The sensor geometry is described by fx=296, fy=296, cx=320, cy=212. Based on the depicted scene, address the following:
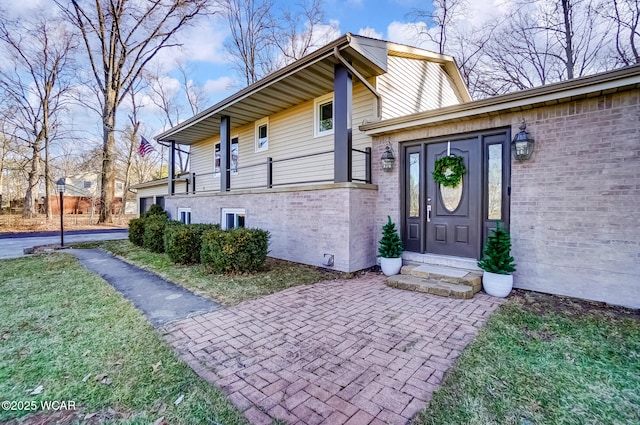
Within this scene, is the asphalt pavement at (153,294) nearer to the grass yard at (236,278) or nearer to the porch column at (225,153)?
the grass yard at (236,278)

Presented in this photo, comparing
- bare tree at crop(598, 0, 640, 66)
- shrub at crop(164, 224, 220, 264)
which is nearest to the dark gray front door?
shrub at crop(164, 224, 220, 264)

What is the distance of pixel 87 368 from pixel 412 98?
8.61m

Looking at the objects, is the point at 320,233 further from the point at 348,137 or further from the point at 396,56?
the point at 396,56

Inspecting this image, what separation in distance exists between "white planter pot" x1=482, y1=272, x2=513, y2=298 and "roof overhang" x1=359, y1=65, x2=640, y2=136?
254 cm

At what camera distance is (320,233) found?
608 cm

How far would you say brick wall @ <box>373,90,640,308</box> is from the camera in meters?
3.78

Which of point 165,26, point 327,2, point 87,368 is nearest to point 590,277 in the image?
point 87,368

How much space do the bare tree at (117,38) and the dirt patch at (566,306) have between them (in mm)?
19614

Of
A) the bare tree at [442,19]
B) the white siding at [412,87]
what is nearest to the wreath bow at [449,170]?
the white siding at [412,87]

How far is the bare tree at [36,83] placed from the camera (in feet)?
53.2

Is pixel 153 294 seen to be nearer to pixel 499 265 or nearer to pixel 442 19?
pixel 499 265

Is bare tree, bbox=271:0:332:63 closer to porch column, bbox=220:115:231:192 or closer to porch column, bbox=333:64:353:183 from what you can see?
porch column, bbox=220:115:231:192

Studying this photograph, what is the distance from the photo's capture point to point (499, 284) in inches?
169

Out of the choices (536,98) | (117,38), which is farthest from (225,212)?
(117,38)
